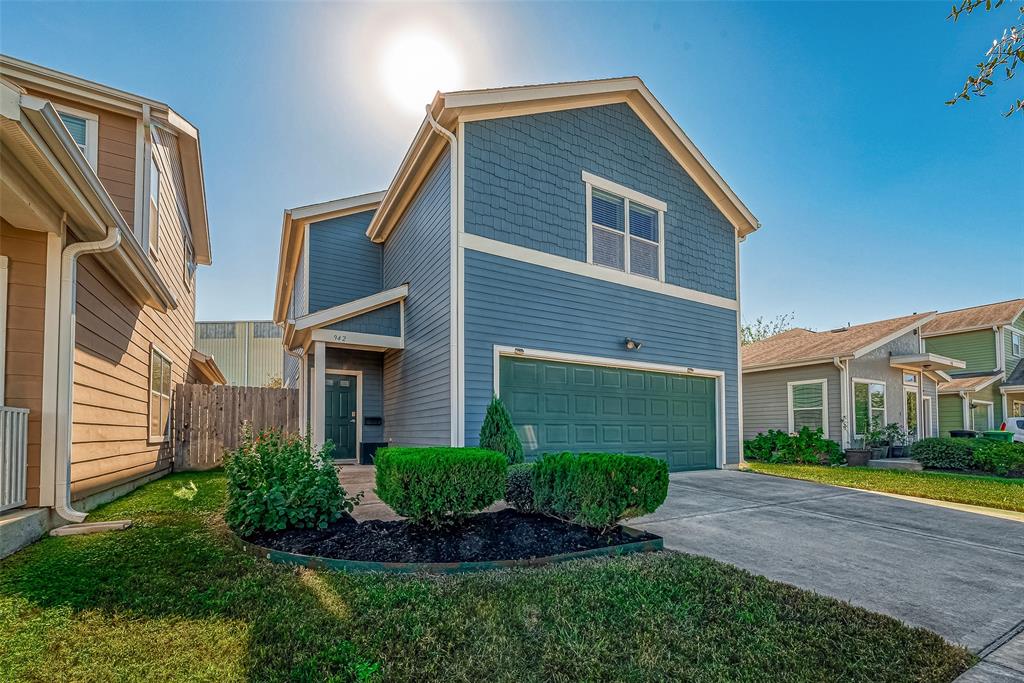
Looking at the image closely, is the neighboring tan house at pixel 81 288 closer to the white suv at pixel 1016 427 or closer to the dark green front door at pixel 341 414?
the dark green front door at pixel 341 414

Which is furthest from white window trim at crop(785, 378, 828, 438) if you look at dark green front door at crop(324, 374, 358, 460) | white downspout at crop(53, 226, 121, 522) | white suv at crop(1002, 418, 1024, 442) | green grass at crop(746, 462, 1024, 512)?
white downspout at crop(53, 226, 121, 522)

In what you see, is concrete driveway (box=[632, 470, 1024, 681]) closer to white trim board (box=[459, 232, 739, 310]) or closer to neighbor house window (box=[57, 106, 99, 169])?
white trim board (box=[459, 232, 739, 310])

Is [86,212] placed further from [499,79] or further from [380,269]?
[380,269]

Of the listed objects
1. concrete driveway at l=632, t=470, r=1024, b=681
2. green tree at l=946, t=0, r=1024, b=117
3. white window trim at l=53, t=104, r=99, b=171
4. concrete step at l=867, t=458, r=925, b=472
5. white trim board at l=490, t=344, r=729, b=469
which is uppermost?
white window trim at l=53, t=104, r=99, b=171

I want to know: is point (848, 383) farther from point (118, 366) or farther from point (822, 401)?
point (118, 366)

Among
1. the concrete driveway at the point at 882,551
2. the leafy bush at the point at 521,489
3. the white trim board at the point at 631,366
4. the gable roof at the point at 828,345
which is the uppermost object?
the gable roof at the point at 828,345

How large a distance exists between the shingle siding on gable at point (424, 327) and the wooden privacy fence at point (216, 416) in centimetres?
323

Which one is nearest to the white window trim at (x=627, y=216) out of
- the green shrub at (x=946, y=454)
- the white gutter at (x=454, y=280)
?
the white gutter at (x=454, y=280)

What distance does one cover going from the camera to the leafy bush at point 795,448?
13883 mm

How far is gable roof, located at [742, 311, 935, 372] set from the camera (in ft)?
47.0

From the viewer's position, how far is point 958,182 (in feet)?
37.4

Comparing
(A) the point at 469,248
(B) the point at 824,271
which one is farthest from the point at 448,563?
(B) the point at 824,271

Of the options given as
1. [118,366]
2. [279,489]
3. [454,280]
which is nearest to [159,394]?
[118,366]

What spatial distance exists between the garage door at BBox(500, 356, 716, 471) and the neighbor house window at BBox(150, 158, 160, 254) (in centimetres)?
629
